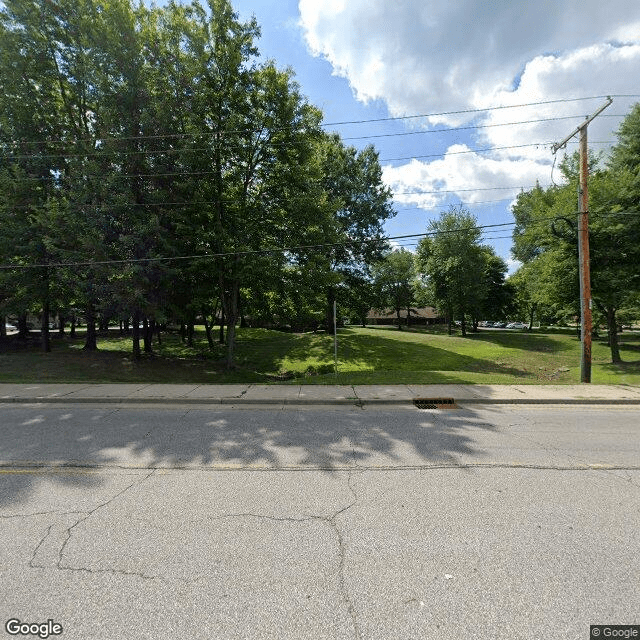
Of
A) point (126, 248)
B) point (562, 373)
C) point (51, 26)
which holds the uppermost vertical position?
point (51, 26)

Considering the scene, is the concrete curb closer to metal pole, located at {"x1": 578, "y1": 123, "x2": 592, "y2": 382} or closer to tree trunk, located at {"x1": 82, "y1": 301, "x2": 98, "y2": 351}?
metal pole, located at {"x1": 578, "y1": 123, "x2": 592, "y2": 382}

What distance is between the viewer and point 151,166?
1467 cm

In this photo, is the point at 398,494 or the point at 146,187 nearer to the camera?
the point at 398,494

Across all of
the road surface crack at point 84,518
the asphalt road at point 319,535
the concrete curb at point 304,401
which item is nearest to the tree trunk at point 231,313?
the concrete curb at point 304,401

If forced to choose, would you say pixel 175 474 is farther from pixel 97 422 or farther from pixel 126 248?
pixel 126 248

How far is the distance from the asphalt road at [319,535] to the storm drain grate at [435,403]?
7.80 ft

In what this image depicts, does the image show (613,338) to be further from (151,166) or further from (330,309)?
(151,166)

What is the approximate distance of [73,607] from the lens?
2385 mm

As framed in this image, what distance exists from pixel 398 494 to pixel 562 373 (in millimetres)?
15956

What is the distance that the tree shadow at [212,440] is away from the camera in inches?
190

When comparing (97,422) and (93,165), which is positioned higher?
(93,165)

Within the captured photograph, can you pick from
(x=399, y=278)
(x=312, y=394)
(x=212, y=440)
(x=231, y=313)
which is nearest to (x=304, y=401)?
(x=312, y=394)

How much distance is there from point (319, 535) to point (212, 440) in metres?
3.29

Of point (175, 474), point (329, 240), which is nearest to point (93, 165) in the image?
point (329, 240)
